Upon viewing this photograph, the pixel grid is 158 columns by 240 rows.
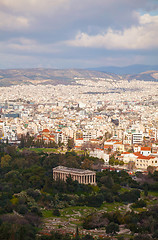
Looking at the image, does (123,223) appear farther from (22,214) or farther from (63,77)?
(63,77)

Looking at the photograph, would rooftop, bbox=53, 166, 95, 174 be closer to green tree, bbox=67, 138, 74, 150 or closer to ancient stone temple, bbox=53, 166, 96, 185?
ancient stone temple, bbox=53, 166, 96, 185

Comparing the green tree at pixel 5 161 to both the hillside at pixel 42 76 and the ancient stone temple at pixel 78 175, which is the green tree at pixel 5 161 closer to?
the ancient stone temple at pixel 78 175

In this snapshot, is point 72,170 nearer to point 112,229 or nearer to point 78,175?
point 78,175

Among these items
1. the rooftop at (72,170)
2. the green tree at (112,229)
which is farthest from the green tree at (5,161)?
the green tree at (112,229)

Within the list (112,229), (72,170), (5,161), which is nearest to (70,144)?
(5,161)

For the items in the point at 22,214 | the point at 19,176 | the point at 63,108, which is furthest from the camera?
the point at 63,108

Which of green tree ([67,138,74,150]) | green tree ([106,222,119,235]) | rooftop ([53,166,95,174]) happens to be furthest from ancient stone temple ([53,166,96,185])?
green tree ([67,138,74,150])

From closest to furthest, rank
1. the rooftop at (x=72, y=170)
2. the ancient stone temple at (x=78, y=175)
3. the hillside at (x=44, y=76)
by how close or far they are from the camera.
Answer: the ancient stone temple at (x=78, y=175), the rooftop at (x=72, y=170), the hillside at (x=44, y=76)

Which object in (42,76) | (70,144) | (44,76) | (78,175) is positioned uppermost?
(44,76)

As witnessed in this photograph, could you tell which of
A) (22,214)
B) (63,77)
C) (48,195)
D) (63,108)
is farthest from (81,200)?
(63,77)

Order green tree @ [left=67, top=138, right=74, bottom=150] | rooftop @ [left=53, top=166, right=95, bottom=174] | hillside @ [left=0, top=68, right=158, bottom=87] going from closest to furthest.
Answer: rooftop @ [left=53, top=166, right=95, bottom=174], green tree @ [left=67, top=138, right=74, bottom=150], hillside @ [left=0, top=68, right=158, bottom=87]

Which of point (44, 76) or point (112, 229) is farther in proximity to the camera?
point (44, 76)
